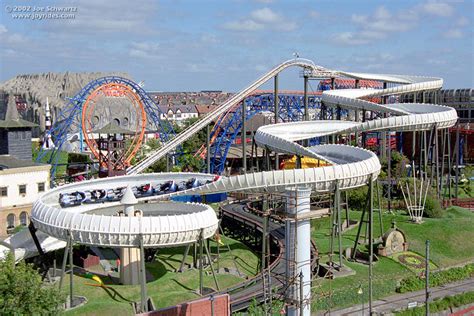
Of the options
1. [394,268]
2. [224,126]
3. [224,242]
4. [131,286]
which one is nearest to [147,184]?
[224,242]

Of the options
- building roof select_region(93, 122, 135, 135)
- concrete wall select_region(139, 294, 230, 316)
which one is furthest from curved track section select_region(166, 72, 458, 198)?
building roof select_region(93, 122, 135, 135)

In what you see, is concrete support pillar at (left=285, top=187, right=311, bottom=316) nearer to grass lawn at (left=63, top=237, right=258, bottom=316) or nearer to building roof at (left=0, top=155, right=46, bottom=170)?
grass lawn at (left=63, top=237, right=258, bottom=316)

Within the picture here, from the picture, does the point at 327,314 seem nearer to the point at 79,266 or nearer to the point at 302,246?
the point at 302,246

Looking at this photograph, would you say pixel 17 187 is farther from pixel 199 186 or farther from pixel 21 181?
pixel 199 186

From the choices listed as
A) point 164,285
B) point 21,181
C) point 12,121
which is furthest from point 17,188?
point 164,285


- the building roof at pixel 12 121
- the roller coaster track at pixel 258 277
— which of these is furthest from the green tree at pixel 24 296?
the building roof at pixel 12 121

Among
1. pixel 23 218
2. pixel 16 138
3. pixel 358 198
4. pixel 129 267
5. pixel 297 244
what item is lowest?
pixel 129 267

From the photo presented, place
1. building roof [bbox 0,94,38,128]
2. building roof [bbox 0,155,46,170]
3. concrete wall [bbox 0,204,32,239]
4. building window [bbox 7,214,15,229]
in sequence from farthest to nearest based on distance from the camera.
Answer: building roof [bbox 0,94,38,128], building roof [bbox 0,155,46,170], building window [bbox 7,214,15,229], concrete wall [bbox 0,204,32,239]
